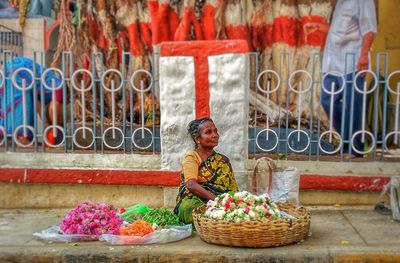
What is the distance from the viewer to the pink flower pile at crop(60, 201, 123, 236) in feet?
15.5

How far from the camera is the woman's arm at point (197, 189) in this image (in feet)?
15.6

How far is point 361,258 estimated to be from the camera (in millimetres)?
4273

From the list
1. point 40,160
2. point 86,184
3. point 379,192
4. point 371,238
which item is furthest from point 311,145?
point 40,160

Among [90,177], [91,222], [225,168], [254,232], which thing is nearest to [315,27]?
[225,168]

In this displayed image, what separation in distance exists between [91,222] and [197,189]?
0.91 m

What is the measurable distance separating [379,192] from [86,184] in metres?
2.90

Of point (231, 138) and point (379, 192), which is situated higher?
point (231, 138)

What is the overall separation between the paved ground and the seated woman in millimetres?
302

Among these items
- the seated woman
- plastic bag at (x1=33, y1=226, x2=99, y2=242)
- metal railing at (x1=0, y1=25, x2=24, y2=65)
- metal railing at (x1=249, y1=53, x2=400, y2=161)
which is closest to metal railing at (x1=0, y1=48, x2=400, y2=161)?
metal railing at (x1=249, y1=53, x2=400, y2=161)

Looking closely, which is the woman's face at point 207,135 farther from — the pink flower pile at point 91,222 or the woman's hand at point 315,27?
the woman's hand at point 315,27

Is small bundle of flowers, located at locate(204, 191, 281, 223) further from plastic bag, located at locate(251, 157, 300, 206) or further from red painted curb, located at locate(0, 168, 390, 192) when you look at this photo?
red painted curb, located at locate(0, 168, 390, 192)

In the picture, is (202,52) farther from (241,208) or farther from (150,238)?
(150,238)

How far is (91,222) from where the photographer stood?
15.6 feet

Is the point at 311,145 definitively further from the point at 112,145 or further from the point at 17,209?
the point at 17,209
